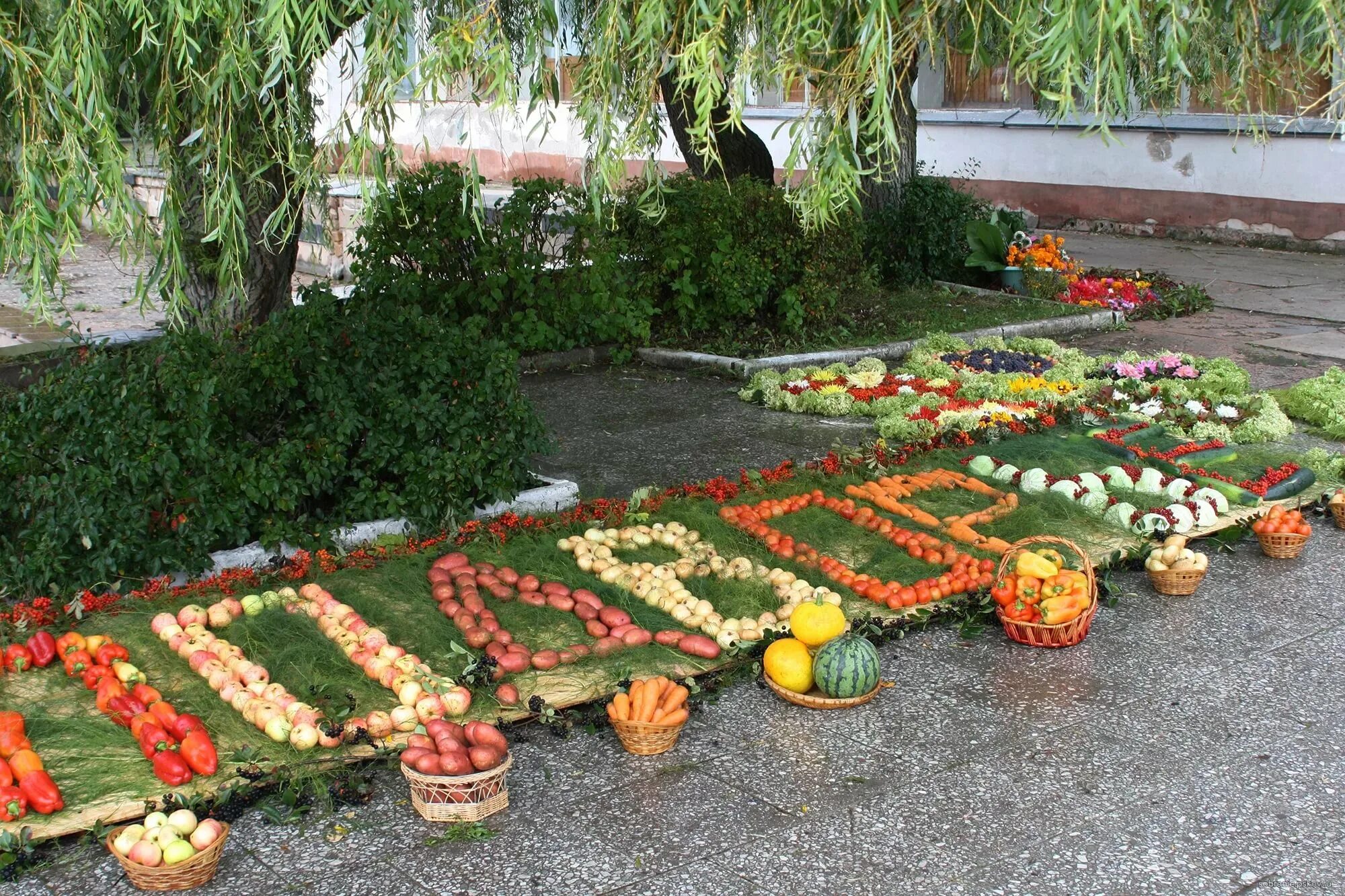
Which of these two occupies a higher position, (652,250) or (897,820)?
(652,250)

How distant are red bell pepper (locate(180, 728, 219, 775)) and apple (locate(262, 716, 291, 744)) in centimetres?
21

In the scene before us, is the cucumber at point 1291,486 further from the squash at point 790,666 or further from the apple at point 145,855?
the apple at point 145,855

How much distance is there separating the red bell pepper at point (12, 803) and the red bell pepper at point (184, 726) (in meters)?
0.50

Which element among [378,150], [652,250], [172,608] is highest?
[378,150]

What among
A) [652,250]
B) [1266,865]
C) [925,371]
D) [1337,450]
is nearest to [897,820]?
[1266,865]

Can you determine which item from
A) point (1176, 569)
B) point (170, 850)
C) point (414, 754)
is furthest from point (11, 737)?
point (1176, 569)

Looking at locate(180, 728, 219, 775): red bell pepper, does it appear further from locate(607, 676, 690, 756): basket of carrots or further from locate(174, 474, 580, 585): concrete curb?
locate(174, 474, 580, 585): concrete curb

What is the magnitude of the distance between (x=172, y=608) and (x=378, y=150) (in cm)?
204

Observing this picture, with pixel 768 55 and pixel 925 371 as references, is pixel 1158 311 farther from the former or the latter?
pixel 768 55

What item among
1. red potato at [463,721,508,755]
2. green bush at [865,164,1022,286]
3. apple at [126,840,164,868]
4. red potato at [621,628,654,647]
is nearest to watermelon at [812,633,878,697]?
red potato at [621,628,654,647]

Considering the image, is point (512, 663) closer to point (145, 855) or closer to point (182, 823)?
point (182, 823)

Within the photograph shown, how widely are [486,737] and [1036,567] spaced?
8.41 feet

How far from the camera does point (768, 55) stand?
519 centimetres

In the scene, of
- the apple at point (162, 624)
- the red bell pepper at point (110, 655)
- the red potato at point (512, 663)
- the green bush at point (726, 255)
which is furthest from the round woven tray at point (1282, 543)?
the green bush at point (726, 255)
